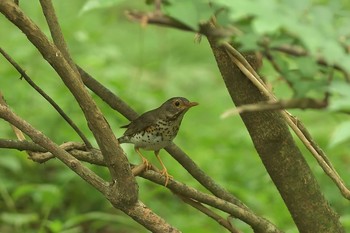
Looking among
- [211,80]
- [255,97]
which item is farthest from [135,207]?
[211,80]

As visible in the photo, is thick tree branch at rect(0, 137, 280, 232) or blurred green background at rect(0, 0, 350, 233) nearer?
thick tree branch at rect(0, 137, 280, 232)

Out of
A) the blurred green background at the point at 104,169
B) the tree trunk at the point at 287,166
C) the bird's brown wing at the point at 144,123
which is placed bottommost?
the tree trunk at the point at 287,166

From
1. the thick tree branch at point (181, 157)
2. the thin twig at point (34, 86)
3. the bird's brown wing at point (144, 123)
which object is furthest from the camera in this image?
the bird's brown wing at point (144, 123)

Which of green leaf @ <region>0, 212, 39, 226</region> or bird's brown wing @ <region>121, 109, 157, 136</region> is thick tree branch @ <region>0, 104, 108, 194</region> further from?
green leaf @ <region>0, 212, 39, 226</region>

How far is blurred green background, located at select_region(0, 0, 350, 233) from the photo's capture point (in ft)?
16.2

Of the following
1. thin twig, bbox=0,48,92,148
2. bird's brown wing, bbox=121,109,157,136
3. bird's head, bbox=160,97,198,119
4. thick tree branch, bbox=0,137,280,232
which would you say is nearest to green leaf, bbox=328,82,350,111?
thick tree branch, bbox=0,137,280,232

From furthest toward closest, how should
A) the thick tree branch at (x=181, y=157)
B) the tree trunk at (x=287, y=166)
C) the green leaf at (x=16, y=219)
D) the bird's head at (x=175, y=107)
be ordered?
the green leaf at (x=16, y=219) → the bird's head at (x=175, y=107) → the thick tree branch at (x=181, y=157) → the tree trunk at (x=287, y=166)

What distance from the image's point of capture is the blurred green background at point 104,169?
194 inches

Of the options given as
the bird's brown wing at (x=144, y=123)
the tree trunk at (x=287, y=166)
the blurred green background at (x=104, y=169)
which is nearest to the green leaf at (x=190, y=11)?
the tree trunk at (x=287, y=166)

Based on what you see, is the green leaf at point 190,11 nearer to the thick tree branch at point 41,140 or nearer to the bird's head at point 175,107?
the thick tree branch at point 41,140

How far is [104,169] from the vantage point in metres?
5.33

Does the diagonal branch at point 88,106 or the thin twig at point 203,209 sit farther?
the thin twig at point 203,209

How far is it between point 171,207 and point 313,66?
4.34 meters

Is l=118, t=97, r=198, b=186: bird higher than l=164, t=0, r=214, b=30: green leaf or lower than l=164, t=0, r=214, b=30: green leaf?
higher
